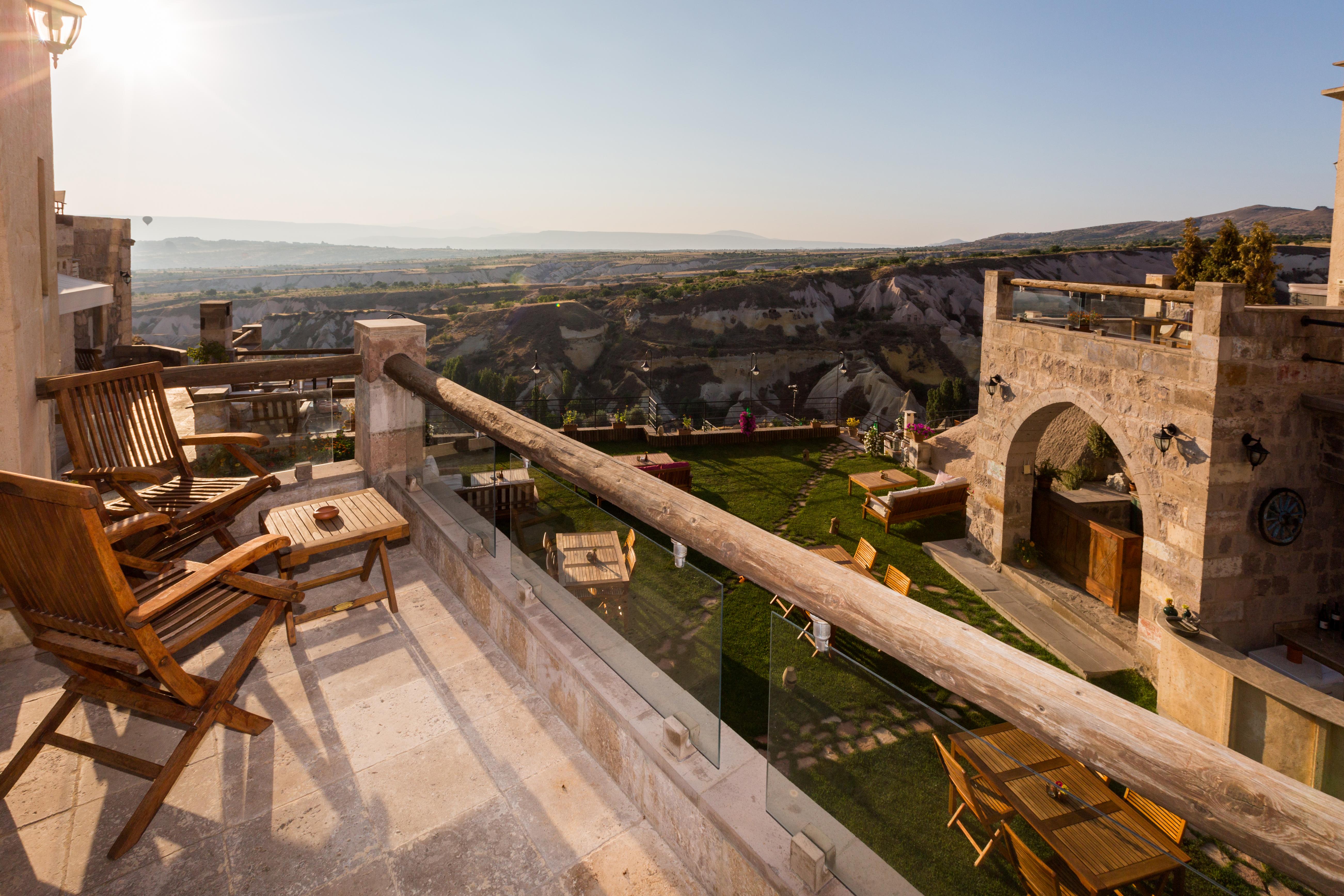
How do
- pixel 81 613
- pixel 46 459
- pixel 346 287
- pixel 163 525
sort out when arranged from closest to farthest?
pixel 81 613 → pixel 163 525 → pixel 46 459 → pixel 346 287

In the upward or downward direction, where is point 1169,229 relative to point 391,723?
upward

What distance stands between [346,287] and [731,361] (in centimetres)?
8233

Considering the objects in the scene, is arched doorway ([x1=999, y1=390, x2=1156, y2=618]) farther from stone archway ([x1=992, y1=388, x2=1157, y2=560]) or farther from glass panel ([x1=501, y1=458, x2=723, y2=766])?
glass panel ([x1=501, y1=458, x2=723, y2=766])

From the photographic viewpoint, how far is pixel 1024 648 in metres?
8.98

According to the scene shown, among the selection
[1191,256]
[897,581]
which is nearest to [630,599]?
[897,581]

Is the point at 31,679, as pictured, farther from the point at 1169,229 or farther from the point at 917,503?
the point at 1169,229

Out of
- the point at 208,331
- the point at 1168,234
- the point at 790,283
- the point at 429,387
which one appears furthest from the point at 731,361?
the point at 1168,234

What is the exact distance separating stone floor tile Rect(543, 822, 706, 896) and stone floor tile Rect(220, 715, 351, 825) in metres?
0.97

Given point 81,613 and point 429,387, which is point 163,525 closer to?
point 81,613

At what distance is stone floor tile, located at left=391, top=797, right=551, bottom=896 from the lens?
2.09m

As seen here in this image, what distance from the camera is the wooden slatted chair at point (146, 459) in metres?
3.22

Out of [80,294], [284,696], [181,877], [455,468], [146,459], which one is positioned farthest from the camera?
[80,294]

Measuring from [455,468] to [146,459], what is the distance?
4.81 feet

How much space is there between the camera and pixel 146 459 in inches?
139
